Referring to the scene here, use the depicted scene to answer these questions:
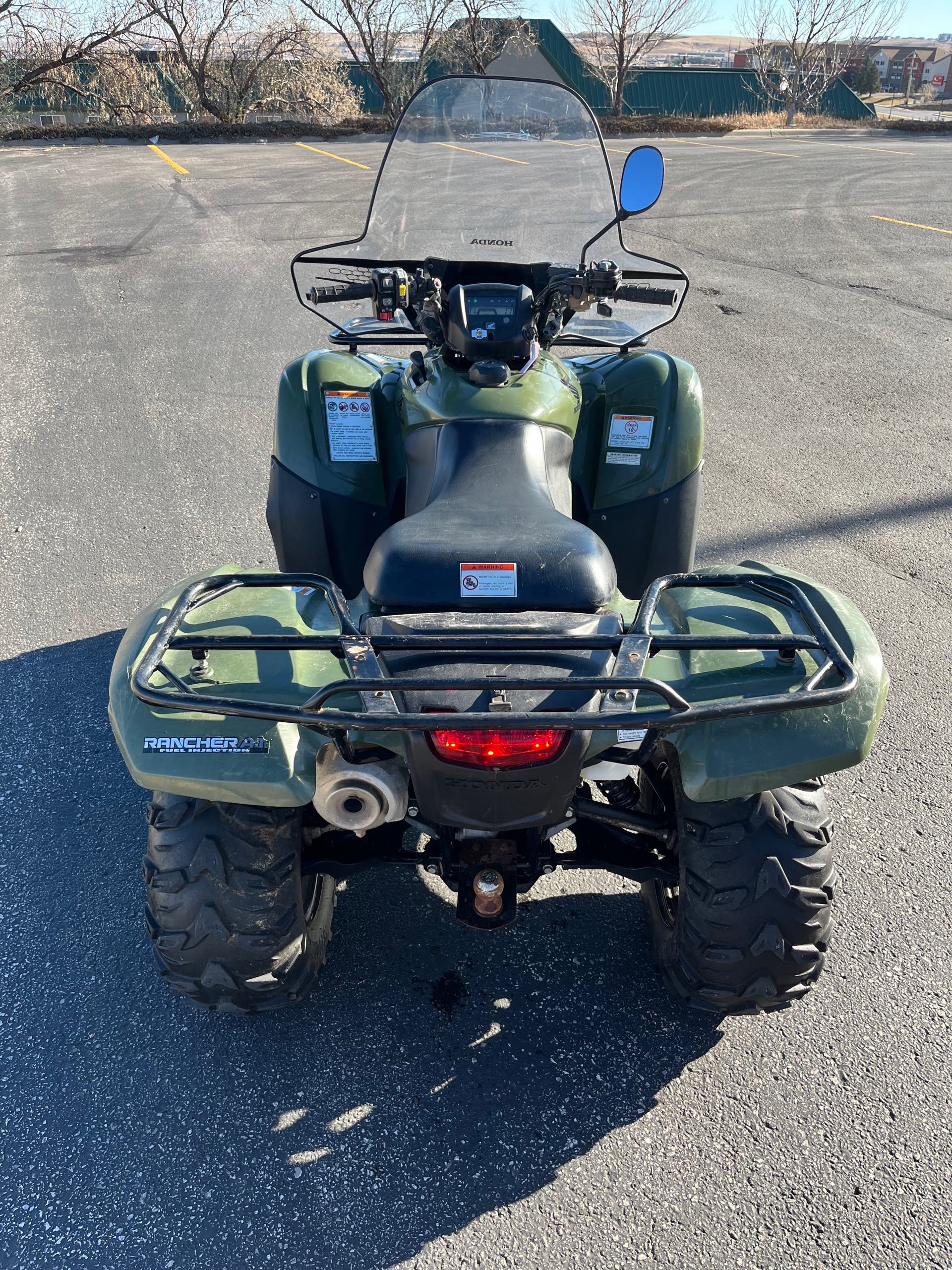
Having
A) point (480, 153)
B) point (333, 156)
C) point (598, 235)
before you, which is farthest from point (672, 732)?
point (333, 156)

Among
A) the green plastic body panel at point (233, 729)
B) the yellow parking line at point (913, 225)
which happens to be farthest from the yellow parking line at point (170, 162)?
the green plastic body panel at point (233, 729)

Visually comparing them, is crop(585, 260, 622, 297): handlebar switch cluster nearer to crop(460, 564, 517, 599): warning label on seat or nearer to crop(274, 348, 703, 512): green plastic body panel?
crop(274, 348, 703, 512): green plastic body panel

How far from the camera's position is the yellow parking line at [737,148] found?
1920 centimetres

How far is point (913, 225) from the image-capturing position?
12617 mm

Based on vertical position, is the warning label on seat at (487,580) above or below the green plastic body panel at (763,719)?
above

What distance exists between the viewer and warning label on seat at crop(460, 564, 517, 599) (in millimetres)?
2086

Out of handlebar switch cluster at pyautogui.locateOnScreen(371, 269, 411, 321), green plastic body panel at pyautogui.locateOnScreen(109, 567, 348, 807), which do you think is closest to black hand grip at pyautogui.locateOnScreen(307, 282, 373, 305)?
handlebar switch cluster at pyautogui.locateOnScreen(371, 269, 411, 321)

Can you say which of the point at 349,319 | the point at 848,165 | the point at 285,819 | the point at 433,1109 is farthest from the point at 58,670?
the point at 848,165

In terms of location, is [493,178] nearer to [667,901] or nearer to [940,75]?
[667,901]

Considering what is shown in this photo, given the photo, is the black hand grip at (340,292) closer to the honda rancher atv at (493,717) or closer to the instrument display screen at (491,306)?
the honda rancher atv at (493,717)

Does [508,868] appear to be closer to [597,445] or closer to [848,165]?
[597,445]

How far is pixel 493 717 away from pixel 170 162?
19.1 meters

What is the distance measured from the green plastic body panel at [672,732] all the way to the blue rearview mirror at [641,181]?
1.44 metres

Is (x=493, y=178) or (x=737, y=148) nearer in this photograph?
(x=493, y=178)
